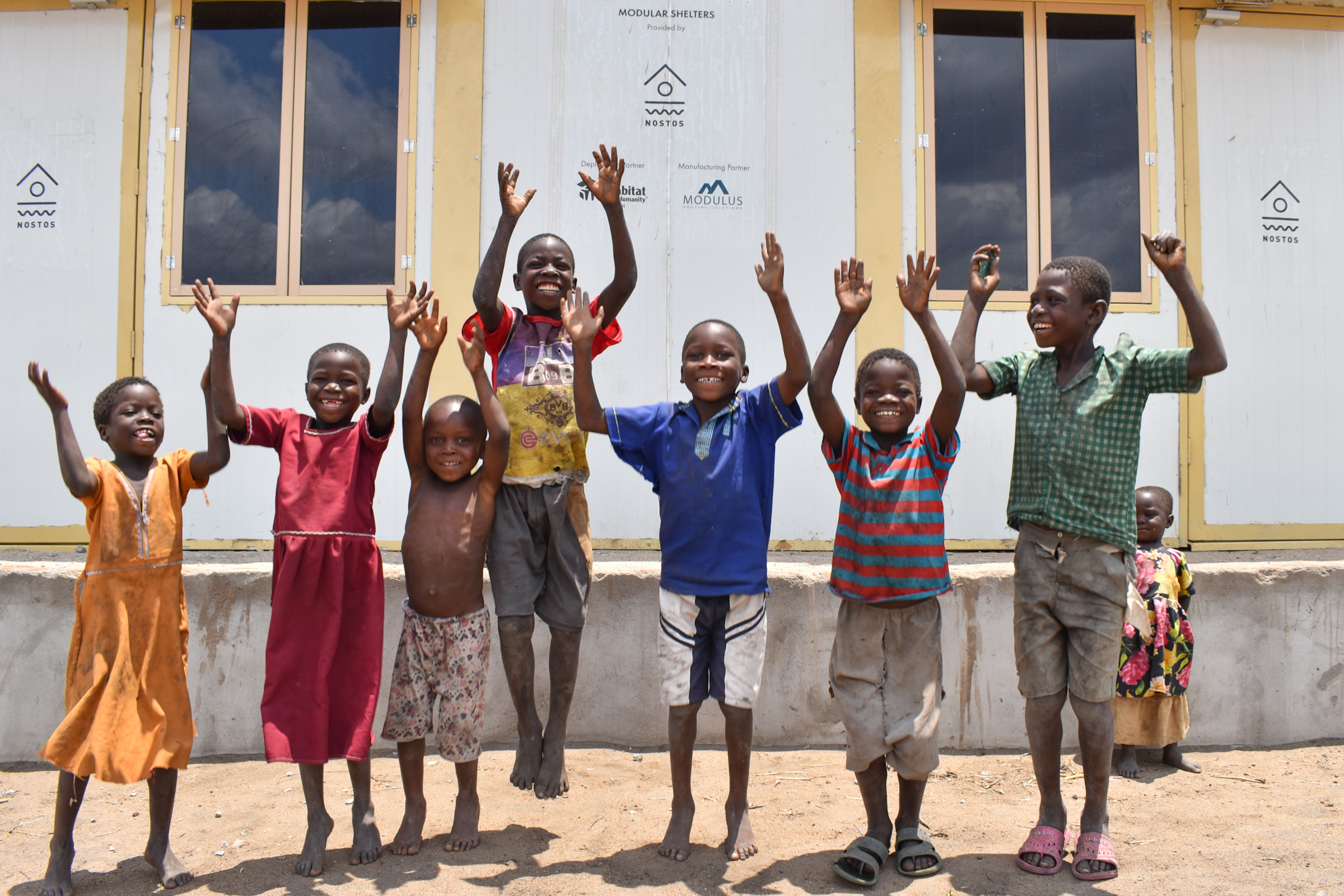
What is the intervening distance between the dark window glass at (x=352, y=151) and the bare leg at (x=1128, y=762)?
4.47m

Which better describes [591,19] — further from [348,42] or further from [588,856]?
[588,856]

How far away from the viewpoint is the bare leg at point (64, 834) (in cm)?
295

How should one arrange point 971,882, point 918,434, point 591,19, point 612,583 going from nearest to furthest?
1. point 971,882
2. point 918,434
3. point 612,583
4. point 591,19

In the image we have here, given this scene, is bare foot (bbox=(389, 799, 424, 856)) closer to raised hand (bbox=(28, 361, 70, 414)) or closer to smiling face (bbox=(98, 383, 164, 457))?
smiling face (bbox=(98, 383, 164, 457))

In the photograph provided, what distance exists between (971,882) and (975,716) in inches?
63.1

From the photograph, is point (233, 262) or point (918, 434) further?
point (233, 262)

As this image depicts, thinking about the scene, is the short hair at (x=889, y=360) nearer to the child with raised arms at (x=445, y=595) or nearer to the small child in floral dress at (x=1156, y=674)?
the child with raised arms at (x=445, y=595)

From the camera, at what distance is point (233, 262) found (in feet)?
17.2

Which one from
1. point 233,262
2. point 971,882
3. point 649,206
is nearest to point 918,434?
point 971,882

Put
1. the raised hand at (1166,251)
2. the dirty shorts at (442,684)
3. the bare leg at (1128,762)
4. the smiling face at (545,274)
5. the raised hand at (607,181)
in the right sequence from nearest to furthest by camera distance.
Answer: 1. the raised hand at (1166,251)
2. the dirty shorts at (442,684)
3. the raised hand at (607,181)
4. the smiling face at (545,274)
5. the bare leg at (1128,762)

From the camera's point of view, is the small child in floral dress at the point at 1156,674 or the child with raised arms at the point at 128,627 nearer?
the child with raised arms at the point at 128,627

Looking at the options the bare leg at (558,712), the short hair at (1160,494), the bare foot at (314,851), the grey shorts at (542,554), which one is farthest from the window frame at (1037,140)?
the bare foot at (314,851)

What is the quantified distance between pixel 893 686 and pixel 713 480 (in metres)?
0.89

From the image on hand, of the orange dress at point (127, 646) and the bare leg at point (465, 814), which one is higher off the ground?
the orange dress at point (127, 646)
